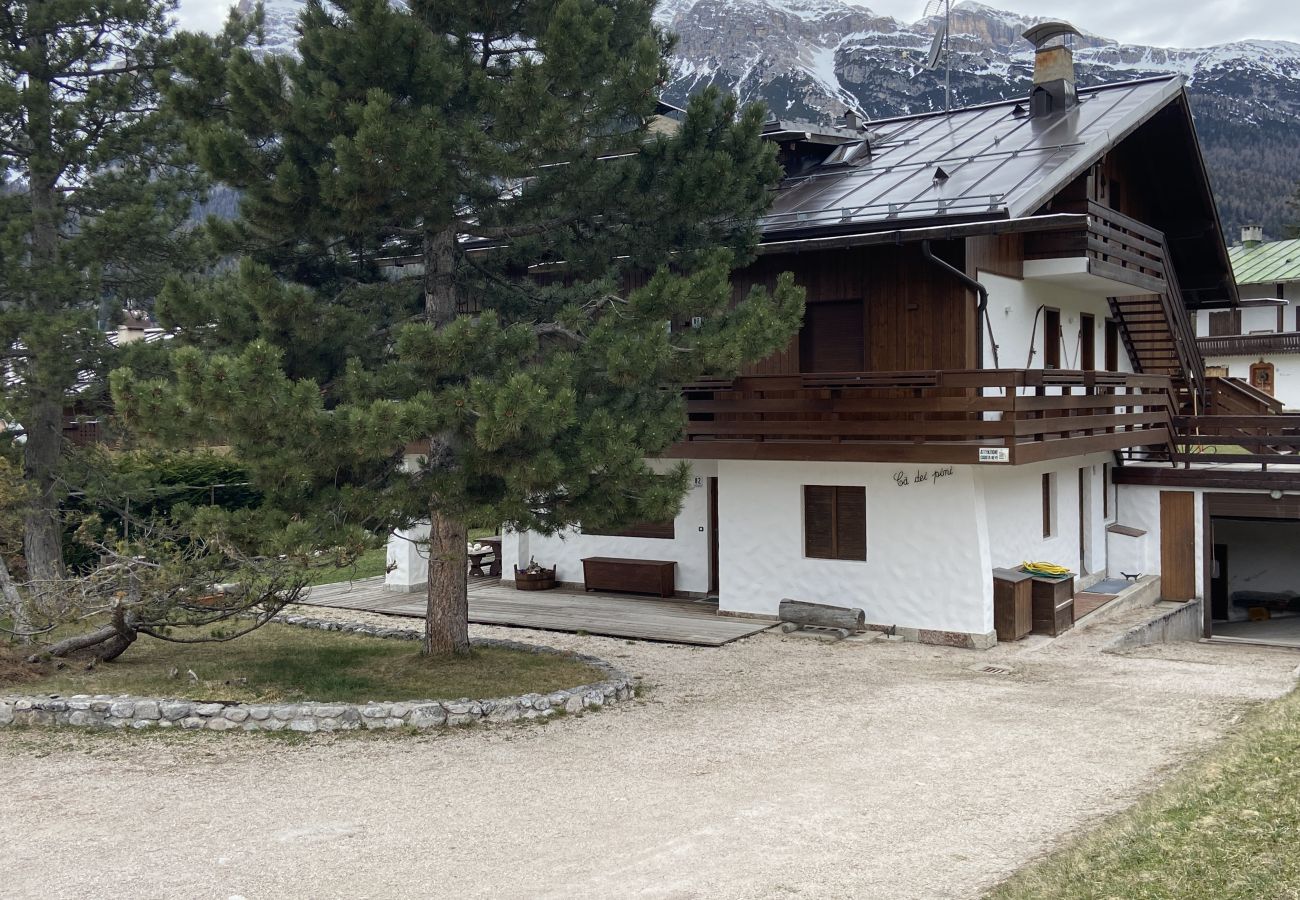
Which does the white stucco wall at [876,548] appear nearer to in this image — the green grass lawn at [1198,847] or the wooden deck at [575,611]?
the wooden deck at [575,611]

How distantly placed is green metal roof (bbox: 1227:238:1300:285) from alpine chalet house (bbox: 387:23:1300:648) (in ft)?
99.0

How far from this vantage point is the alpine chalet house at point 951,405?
15.5m

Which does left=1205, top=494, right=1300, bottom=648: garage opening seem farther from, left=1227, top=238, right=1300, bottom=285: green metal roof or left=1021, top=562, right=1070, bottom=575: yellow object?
left=1227, top=238, right=1300, bottom=285: green metal roof

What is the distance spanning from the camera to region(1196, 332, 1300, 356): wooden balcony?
4750 centimetres

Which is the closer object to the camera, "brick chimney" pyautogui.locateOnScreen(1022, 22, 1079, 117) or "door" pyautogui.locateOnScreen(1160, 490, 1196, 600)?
"door" pyautogui.locateOnScreen(1160, 490, 1196, 600)

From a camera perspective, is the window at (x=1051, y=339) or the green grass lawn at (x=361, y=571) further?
the green grass lawn at (x=361, y=571)

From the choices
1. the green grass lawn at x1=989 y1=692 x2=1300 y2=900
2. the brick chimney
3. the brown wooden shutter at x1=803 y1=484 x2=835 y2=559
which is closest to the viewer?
the green grass lawn at x1=989 y1=692 x2=1300 y2=900

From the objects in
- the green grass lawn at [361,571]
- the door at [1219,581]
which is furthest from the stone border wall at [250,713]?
the door at [1219,581]

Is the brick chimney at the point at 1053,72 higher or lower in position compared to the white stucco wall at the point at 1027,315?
higher

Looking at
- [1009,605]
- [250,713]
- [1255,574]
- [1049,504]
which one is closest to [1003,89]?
[1255,574]

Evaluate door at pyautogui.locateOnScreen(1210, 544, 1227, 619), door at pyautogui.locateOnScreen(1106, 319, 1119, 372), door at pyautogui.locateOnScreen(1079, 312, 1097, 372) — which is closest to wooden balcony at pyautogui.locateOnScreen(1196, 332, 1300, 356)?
door at pyautogui.locateOnScreen(1210, 544, 1227, 619)

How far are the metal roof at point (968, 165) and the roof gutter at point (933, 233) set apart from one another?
0.71 ft

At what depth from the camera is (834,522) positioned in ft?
54.1

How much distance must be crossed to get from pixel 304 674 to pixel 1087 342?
47.6 ft
